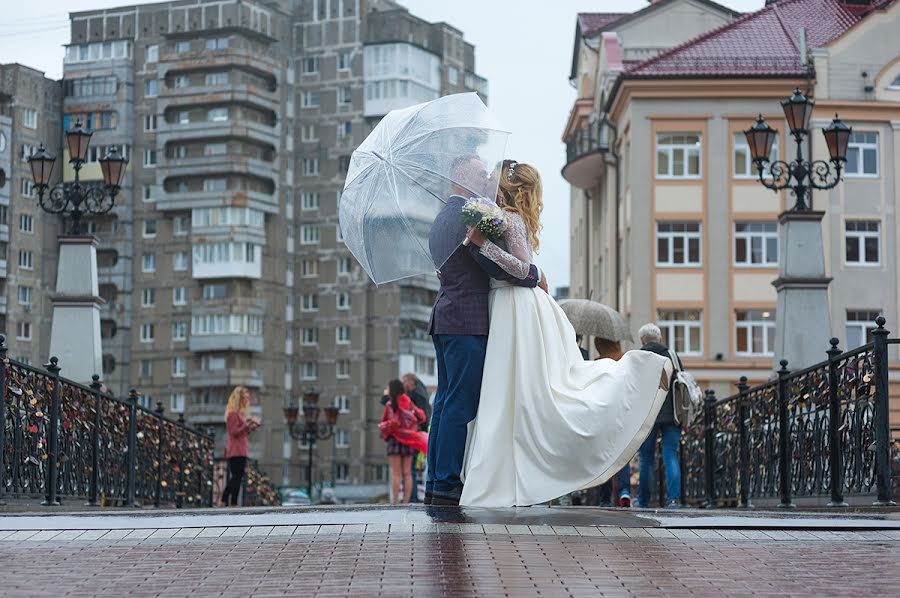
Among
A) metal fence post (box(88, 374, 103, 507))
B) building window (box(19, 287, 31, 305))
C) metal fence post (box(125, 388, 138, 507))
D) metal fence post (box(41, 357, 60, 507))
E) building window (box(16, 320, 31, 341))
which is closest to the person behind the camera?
metal fence post (box(41, 357, 60, 507))

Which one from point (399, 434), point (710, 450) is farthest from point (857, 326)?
point (710, 450)

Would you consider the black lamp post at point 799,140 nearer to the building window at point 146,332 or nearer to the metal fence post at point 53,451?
the metal fence post at point 53,451

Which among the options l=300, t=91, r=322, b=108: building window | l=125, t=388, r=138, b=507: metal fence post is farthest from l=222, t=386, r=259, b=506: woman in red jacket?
l=300, t=91, r=322, b=108: building window

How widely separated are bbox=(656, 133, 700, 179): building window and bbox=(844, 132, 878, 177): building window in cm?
495

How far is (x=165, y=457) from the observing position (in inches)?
789

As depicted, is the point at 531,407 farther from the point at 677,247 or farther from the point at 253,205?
the point at 253,205

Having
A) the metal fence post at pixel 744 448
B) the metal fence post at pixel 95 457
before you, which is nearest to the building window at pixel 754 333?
the metal fence post at pixel 744 448

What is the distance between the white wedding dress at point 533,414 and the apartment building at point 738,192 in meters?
42.7

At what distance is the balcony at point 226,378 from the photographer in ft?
331

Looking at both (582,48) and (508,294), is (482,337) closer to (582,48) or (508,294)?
(508,294)

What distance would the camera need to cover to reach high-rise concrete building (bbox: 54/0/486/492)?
337 ft

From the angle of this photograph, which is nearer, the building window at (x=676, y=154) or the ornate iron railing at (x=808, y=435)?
the ornate iron railing at (x=808, y=435)

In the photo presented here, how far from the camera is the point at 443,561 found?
271 inches

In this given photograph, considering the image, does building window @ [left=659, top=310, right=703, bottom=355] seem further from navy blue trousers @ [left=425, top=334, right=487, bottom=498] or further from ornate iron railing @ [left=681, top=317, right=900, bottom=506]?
navy blue trousers @ [left=425, top=334, right=487, bottom=498]
